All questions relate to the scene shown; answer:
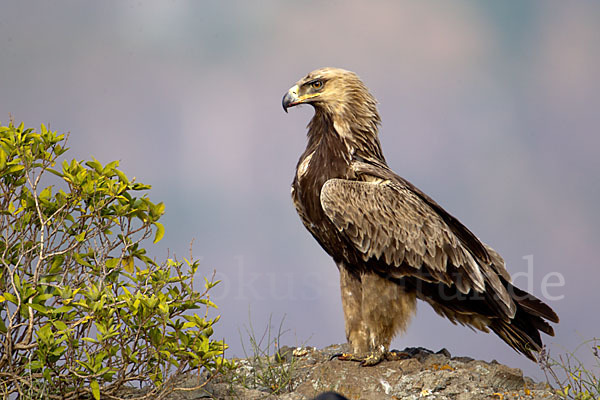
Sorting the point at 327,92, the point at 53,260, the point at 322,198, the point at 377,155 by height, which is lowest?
the point at 53,260

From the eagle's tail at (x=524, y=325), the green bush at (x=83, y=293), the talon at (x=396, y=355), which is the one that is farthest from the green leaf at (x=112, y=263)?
the eagle's tail at (x=524, y=325)

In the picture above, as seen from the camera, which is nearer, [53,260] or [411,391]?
[53,260]

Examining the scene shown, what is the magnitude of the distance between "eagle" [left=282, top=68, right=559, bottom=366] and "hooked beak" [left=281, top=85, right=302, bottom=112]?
0.01 m

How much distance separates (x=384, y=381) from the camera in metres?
6.80

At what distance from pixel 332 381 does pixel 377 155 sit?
2.33 metres

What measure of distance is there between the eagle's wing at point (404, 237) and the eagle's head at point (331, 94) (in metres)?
0.78

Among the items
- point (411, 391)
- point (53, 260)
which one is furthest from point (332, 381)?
point (53, 260)

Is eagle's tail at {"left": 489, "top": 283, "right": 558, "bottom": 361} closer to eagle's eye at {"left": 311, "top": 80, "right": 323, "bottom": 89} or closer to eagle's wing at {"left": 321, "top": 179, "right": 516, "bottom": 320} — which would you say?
eagle's wing at {"left": 321, "top": 179, "right": 516, "bottom": 320}

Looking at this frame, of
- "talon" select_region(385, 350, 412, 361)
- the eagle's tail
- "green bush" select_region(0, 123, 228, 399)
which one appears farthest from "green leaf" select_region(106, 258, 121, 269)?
the eagle's tail

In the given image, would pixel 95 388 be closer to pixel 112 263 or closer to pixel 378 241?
pixel 112 263

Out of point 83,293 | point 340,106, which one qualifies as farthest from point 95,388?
point 340,106

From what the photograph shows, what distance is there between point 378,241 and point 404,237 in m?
0.29

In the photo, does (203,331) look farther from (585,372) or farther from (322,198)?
(585,372)

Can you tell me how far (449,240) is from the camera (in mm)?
7211
